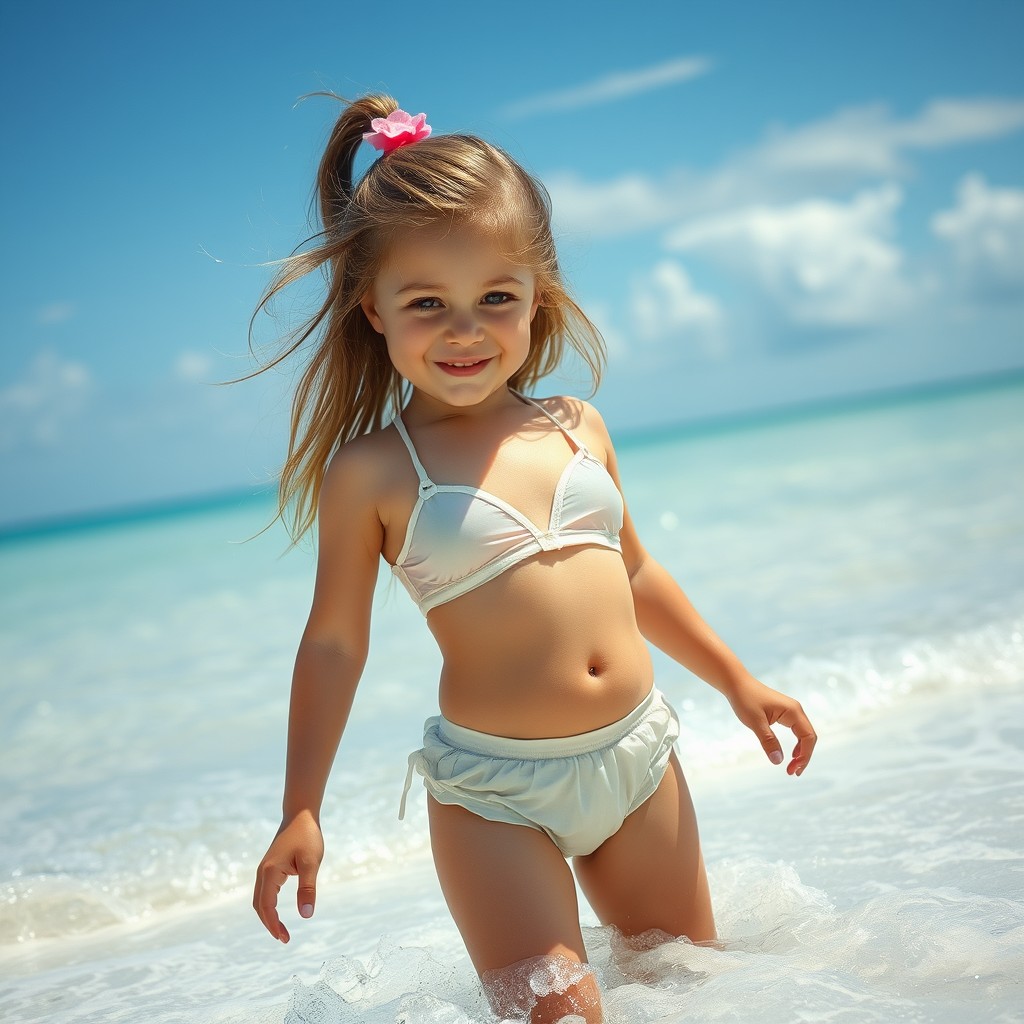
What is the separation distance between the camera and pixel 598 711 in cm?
209

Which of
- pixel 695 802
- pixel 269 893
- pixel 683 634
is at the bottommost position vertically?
pixel 695 802

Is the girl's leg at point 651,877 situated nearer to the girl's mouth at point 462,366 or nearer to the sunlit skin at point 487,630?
the sunlit skin at point 487,630

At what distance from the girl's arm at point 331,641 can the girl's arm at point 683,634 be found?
22.9 inches

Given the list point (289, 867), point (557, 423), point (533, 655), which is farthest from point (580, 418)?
point (289, 867)

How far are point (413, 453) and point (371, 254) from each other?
0.41 metres

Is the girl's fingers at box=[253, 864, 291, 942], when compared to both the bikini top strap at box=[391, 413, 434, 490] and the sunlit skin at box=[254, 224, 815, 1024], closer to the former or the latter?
the sunlit skin at box=[254, 224, 815, 1024]

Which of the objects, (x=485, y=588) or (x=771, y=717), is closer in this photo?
(x=485, y=588)

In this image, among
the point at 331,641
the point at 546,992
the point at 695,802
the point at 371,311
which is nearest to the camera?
the point at 546,992

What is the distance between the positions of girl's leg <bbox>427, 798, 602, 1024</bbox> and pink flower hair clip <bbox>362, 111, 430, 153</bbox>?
1.36m

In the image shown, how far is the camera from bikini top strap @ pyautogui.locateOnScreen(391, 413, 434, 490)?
2.09 metres

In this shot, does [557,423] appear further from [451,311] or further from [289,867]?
A: [289,867]

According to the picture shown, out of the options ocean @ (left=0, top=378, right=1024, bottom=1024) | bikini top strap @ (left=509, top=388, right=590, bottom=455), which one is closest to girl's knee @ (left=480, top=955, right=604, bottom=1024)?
ocean @ (left=0, top=378, right=1024, bottom=1024)

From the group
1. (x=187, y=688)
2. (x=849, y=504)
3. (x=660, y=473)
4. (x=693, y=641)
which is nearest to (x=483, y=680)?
(x=693, y=641)

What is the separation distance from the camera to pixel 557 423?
2338mm
